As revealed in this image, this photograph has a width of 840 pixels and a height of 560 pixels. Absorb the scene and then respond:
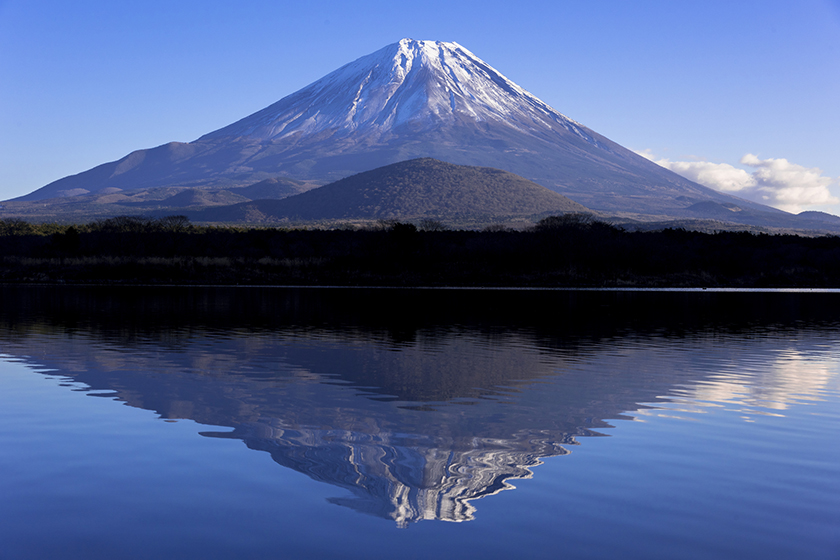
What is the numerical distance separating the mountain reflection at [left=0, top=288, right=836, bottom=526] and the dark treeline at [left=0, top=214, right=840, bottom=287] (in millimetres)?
37463

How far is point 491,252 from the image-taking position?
84125 mm

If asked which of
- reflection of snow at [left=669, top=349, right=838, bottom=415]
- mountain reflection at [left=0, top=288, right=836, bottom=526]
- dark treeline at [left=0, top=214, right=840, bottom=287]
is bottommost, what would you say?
mountain reflection at [left=0, top=288, right=836, bottom=526]

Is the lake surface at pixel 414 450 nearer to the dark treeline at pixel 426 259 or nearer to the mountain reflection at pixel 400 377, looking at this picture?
the mountain reflection at pixel 400 377

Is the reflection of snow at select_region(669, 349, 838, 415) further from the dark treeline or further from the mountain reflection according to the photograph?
the dark treeline

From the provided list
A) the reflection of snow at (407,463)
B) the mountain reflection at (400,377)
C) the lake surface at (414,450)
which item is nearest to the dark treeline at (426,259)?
the mountain reflection at (400,377)

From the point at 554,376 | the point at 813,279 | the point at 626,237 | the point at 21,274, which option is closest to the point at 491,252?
the point at 626,237

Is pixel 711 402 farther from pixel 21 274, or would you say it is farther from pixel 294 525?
pixel 21 274

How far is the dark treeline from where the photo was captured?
2953 inches

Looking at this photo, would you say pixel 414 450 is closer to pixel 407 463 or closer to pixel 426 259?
pixel 407 463

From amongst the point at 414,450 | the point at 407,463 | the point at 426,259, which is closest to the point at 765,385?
the point at 414,450

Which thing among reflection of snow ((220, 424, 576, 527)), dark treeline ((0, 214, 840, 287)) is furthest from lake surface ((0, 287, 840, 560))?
dark treeline ((0, 214, 840, 287))

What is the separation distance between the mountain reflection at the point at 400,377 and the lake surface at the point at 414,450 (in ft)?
0.24

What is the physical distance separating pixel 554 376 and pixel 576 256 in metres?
66.9

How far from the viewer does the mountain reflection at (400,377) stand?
10.0m
